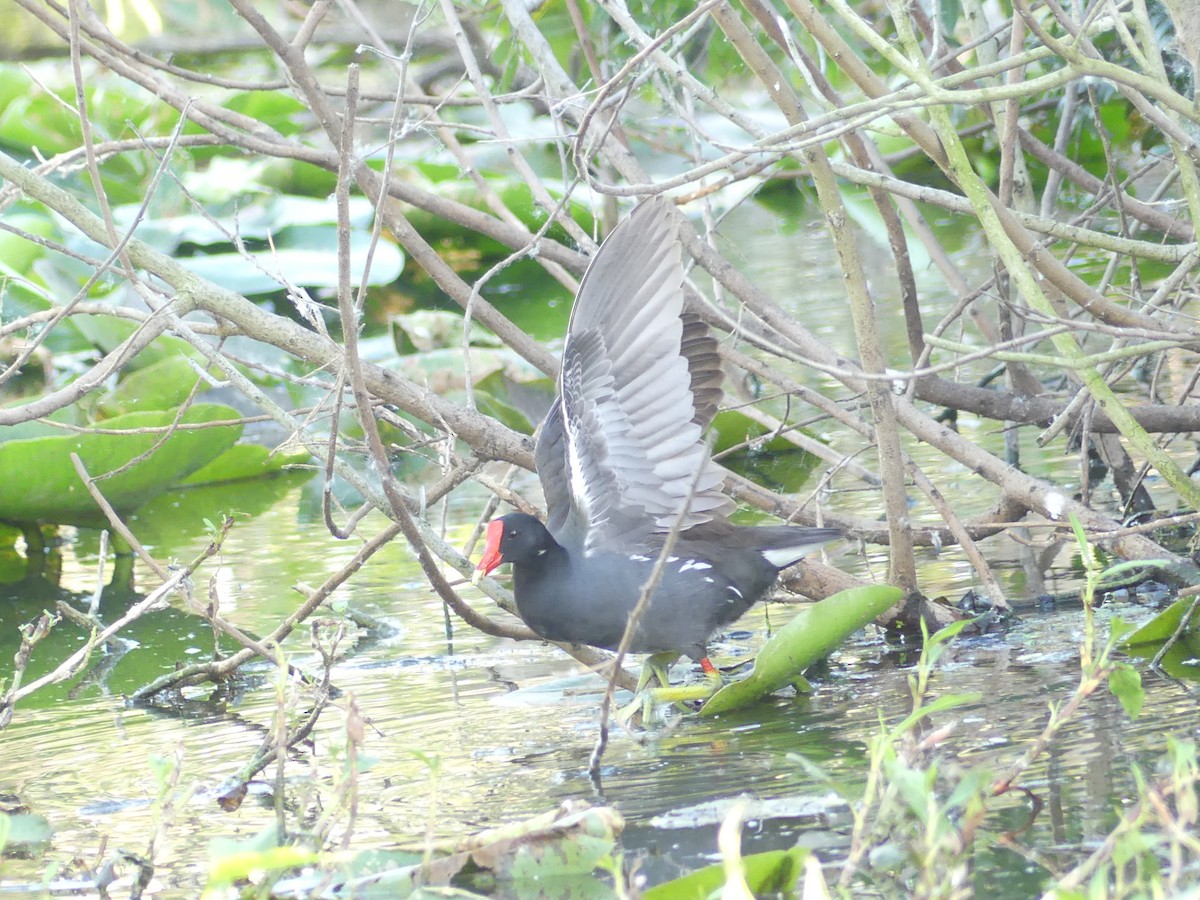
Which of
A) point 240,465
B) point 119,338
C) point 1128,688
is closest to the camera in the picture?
point 1128,688

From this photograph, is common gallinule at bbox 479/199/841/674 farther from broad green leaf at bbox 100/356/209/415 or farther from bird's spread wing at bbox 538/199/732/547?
broad green leaf at bbox 100/356/209/415

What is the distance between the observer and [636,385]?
2.88 metres

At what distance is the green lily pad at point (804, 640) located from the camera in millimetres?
2619

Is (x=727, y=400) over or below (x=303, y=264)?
below

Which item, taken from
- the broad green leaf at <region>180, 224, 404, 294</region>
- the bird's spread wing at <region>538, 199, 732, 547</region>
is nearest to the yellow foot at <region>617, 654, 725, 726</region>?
the bird's spread wing at <region>538, 199, 732, 547</region>

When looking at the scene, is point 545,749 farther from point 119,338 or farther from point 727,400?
point 119,338

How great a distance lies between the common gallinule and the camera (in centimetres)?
287

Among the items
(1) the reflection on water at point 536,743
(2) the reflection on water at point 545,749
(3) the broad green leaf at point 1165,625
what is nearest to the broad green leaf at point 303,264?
(1) the reflection on water at point 536,743

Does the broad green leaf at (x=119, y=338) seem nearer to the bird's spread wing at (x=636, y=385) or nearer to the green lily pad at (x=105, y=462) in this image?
the green lily pad at (x=105, y=462)

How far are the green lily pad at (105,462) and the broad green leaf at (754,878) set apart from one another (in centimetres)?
255

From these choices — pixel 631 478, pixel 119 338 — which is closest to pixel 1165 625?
pixel 631 478

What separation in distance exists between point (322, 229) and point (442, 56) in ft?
6.45

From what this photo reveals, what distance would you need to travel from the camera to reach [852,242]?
9.46 feet

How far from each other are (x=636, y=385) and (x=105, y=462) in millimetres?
1939
